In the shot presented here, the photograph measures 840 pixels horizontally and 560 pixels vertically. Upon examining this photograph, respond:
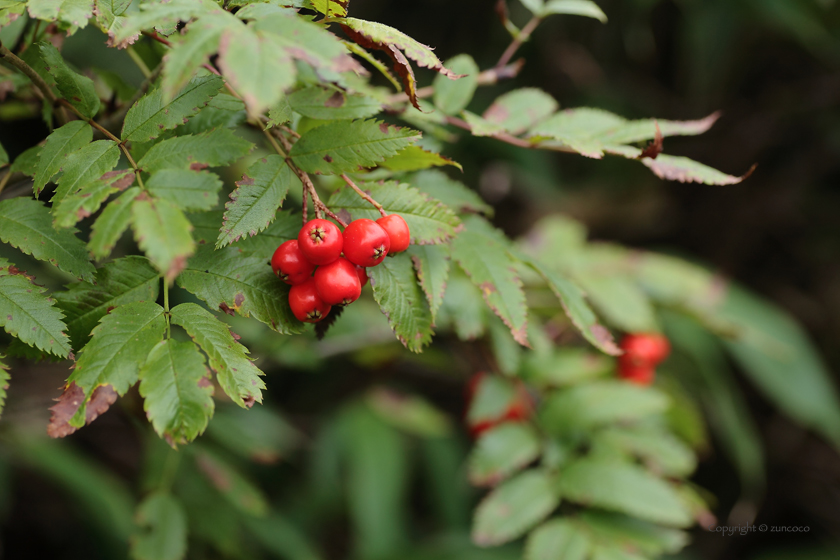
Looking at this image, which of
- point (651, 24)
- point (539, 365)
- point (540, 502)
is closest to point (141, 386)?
point (540, 502)

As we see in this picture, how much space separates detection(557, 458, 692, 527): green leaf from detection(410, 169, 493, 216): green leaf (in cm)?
58

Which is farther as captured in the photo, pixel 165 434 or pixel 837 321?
pixel 837 321

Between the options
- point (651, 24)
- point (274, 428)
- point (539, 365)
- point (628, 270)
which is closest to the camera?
point (539, 365)

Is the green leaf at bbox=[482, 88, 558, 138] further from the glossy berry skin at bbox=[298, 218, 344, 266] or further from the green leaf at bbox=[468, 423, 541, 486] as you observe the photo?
the green leaf at bbox=[468, 423, 541, 486]

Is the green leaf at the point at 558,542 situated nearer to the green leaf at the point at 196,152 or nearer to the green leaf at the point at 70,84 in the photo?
the green leaf at the point at 196,152

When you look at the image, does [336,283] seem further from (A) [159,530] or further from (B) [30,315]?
(A) [159,530]

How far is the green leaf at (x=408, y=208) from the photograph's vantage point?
653 mm

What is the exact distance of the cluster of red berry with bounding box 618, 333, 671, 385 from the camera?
1.38m

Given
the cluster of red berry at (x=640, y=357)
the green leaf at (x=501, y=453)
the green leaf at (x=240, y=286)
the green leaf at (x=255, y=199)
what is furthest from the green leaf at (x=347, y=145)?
the cluster of red berry at (x=640, y=357)

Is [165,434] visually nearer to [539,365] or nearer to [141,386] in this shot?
[141,386]

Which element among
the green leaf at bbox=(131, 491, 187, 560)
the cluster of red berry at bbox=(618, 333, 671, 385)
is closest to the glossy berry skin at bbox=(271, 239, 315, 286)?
the green leaf at bbox=(131, 491, 187, 560)

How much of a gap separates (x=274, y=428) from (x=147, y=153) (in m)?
1.58

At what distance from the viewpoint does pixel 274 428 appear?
Answer: 77.6 inches

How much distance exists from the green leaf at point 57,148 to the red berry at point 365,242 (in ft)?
1.00
